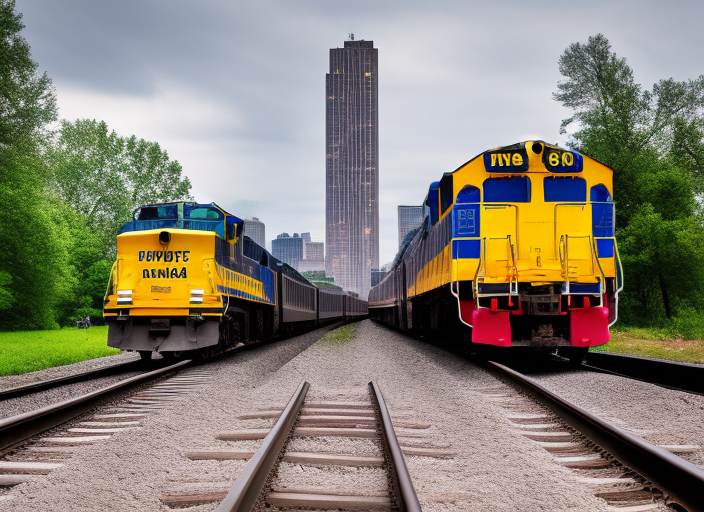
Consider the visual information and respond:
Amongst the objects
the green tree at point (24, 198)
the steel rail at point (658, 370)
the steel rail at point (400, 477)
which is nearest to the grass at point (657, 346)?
the steel rail at point (658, 370)

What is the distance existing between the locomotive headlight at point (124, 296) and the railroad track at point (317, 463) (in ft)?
16.7

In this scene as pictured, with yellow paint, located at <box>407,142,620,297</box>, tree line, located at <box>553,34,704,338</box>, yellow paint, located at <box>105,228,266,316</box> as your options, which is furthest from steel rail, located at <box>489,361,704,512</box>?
tree line, located at <box>553,34,704,338</box>

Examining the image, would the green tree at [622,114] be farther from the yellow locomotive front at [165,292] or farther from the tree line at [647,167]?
the yellow locomotive front at [165,292]

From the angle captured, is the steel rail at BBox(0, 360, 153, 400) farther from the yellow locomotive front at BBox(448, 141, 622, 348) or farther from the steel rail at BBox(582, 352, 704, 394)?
the steel rail at BBox(582, 352, 704, 394)

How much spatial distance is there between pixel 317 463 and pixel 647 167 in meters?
26.1

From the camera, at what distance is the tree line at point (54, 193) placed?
22.6 metres

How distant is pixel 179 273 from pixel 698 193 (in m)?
26.7

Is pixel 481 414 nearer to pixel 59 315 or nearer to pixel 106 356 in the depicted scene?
pixel 106 356

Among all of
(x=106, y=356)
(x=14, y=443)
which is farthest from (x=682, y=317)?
(x=14, y=443)

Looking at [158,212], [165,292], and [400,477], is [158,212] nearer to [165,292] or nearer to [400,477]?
[165,292]

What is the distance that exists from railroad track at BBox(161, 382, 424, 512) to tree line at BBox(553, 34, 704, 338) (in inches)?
788

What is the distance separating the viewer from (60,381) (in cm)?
756

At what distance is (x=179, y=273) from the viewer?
31.6 feet

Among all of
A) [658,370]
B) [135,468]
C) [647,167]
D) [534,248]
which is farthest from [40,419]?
[647,167]
